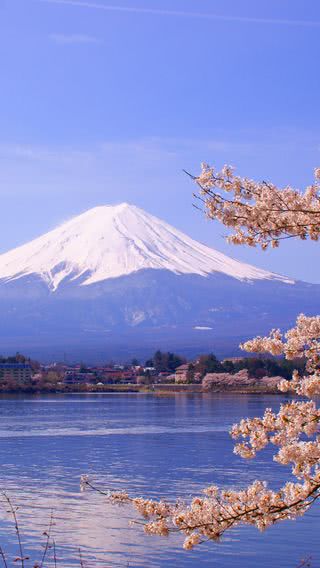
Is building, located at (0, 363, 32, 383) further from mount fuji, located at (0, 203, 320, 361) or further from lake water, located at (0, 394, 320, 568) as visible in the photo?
mount fuji, located at (0, 203, 320, 361)

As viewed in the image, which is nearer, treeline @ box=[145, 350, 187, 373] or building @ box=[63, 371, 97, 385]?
building @ box=[63, 371, 97, 385]

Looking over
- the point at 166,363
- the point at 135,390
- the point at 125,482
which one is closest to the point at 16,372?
the point at 135,390

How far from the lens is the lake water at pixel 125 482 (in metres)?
7.52

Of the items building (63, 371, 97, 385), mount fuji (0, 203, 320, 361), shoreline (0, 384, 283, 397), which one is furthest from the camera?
mount fuji (0, 203, 320, 361)

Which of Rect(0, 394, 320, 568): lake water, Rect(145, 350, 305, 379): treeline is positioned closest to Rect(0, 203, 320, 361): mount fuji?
Rect(145, 350, 305, 379): treeline

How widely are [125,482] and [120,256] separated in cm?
10370

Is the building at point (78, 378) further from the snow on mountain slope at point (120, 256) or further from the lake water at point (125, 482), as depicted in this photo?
the snow on mountain slope at point (120, 256)

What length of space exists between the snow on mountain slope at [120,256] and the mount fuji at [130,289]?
117mm

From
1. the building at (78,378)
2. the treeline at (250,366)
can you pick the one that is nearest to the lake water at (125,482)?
the treeline at (250,366)

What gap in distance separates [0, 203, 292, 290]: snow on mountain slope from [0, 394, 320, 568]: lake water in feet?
295

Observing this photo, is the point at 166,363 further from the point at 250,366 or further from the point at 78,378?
the point at 250,366

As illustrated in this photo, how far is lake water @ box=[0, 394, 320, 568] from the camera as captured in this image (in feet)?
24.7

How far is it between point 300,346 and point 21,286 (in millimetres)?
108763

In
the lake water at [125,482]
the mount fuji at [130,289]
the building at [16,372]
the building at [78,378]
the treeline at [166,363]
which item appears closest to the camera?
the lake water at [125,482]
